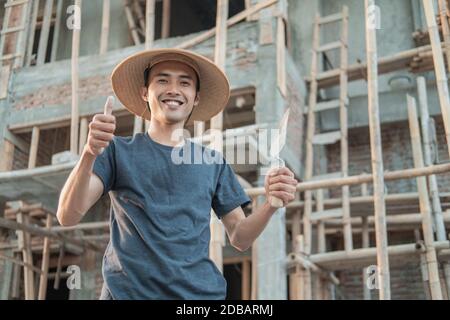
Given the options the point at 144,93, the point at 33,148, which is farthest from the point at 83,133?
the point at 144,93

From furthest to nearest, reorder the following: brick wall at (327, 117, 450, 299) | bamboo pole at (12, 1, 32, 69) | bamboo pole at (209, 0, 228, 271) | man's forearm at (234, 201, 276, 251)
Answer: bamboo pole at (12, 1, 32, 69) → brick wall at (327, 117, 450, 299) → bamboo pole at (209, 0, 228, 271) → man's forearm at (234, 201, 276, 251)

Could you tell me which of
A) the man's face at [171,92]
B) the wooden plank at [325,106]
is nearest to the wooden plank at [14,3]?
the wooden plank at [325,106]

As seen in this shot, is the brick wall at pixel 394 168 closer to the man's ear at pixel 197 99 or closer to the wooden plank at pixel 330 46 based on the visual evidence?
the wooden plank at pixel 330 46

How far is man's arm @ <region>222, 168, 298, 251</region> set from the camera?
199 centimetres

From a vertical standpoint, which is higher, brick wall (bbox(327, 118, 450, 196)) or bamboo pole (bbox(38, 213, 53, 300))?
brick wall (bbox(327, 118, 450, 196))

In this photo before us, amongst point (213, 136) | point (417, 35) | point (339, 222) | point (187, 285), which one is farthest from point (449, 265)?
point (187, 285)

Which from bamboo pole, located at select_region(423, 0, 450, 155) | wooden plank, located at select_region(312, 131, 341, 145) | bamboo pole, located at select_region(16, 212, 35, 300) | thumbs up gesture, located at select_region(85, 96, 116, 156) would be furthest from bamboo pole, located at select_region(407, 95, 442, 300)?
bamboo pole, located at select_region(16, 212, 35, 300)

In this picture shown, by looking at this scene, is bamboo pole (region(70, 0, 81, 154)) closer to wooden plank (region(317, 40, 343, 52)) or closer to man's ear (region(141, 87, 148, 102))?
wooden plank (region(317, 40, 343, 52))

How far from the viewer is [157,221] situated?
196cm

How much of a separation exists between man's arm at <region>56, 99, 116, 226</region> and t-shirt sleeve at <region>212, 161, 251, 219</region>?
461 mm

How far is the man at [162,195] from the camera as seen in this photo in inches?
74.6

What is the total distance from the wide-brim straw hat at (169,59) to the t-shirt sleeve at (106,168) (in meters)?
0.41
